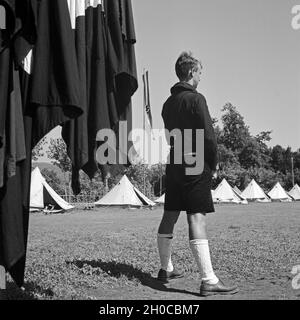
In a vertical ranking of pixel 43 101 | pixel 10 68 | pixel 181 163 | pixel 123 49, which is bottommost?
pixel 181 163

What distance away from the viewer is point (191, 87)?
177 inches

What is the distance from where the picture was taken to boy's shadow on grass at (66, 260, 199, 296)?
4434mm

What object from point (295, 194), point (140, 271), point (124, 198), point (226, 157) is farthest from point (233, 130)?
point (140, 271)

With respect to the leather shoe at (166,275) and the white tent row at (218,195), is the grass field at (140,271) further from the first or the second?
the white tent row at (218,195)

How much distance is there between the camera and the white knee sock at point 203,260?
405 cm

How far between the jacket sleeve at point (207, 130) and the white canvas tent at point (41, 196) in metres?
18.6

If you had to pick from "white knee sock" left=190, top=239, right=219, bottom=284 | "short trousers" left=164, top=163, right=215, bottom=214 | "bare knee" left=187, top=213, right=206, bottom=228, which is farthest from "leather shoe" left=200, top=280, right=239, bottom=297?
"short trousers" left=164, top=163, right=215, bottom=214

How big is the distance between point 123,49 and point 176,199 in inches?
66.0

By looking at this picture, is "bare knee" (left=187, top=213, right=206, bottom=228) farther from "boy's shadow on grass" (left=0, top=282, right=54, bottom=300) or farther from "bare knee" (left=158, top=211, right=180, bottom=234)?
"boy's shadow on grass" (left=0, top=282, right=54, bottom=300)

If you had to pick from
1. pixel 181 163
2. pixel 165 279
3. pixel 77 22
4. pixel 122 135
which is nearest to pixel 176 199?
pixel 181 163
